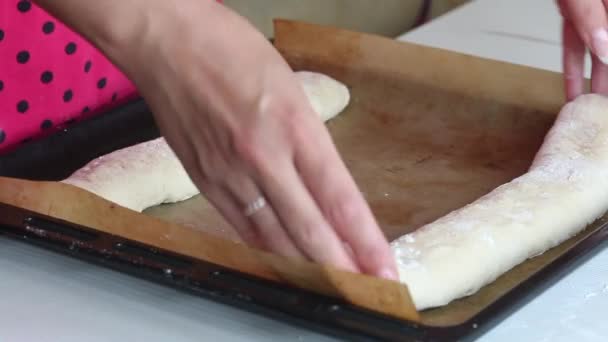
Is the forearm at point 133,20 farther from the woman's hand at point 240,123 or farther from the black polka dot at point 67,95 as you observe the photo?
the black polka dot at point 67,95

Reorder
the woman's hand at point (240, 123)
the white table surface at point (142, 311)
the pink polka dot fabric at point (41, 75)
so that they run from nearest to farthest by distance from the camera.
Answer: the woman's hand at point (240, 123) → the white table surface at point (142, 311) → the pink polka dot fabric at point (41, 75)

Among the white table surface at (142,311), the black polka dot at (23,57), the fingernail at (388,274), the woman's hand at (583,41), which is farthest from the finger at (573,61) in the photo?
the black polka dot at (23,57)

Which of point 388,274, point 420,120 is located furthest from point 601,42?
point 388,274

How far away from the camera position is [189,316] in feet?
2.65

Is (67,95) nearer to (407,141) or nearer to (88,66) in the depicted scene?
(88,66)

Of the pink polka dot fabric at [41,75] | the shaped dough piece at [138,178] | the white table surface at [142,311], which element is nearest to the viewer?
the white table surface at [142,311]

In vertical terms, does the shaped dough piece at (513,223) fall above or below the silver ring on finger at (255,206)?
below

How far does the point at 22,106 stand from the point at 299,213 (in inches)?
24.6

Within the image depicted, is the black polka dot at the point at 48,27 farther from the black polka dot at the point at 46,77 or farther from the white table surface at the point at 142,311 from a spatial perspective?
the white table surface at the point at 142,311

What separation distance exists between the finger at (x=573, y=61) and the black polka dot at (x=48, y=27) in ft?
1.98

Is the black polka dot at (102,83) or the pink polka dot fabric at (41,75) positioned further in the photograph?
the black polka dot at (102,83)

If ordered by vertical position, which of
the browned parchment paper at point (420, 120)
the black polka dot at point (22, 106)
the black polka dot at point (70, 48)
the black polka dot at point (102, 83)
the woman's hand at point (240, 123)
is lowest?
the browned parchment paper at point (420, 120)

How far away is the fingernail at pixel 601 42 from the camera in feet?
3.30

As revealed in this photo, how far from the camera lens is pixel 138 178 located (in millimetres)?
1004
